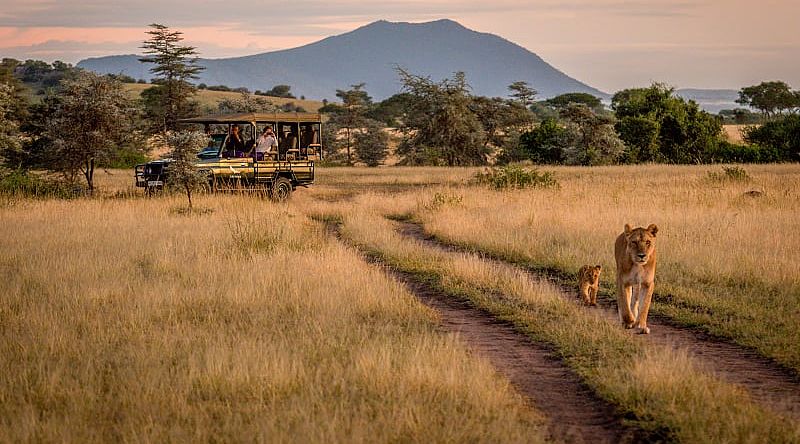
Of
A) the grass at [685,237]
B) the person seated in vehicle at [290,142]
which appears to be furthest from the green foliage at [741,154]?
the person seated in vehicle at [290,142]

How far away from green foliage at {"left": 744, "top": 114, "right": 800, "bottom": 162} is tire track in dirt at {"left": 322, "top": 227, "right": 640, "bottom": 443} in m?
41.2

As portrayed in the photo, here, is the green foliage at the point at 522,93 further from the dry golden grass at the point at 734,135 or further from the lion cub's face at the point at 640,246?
the lion cub's face at the point at 640,246

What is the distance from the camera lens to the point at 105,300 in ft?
35.2

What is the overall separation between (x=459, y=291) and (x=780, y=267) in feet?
14.0

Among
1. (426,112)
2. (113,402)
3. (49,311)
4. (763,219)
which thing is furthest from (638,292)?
(426,112)

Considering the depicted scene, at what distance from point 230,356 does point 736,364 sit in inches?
177

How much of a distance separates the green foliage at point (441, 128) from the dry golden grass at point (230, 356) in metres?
37.6

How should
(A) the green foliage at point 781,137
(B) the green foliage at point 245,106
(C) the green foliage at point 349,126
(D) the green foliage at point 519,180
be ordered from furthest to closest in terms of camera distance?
(C) the green foliage at point 349,126 → (A) the green foliage at point 781,137 → (B) the green foliage at point 245,106 → (D) the green foliage at point 519,180

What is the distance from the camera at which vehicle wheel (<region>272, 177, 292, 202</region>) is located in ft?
84.0

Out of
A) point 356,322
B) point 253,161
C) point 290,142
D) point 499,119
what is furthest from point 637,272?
point 499,119

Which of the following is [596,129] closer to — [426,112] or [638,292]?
[426,112]

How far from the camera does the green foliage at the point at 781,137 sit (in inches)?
1889

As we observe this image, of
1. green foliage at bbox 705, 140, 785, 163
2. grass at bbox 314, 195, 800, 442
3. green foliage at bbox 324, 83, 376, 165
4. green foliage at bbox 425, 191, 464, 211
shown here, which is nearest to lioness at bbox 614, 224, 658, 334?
grass at bbox 314, 195, 800, 442

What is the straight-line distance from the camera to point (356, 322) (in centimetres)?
974
